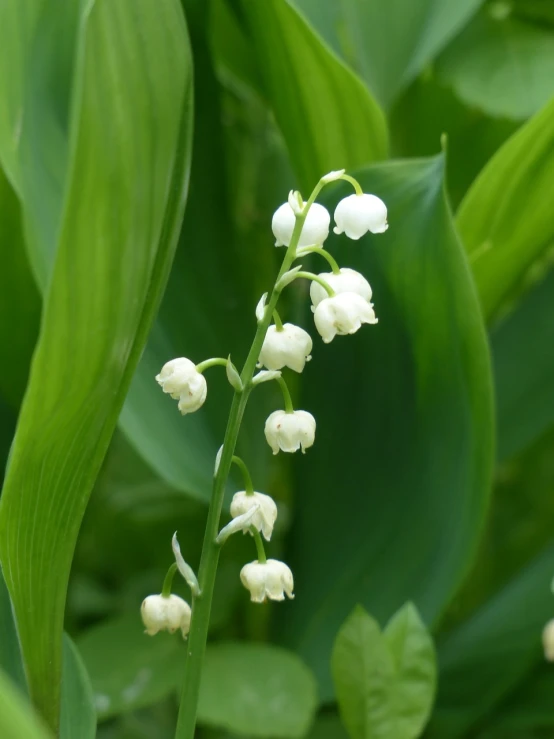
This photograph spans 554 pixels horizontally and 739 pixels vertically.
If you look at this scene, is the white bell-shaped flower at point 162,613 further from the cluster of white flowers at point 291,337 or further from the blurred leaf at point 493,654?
the blurred leaf at point 493,654

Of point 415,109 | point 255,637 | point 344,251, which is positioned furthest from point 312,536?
point 415,109

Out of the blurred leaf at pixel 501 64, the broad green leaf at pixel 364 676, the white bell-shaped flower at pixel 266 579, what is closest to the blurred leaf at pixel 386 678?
the broad green leaf at pixel 364 676

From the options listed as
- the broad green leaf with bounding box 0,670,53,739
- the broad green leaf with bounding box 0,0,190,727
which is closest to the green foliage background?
the broad green leaf with bounding box 0,0,190,727

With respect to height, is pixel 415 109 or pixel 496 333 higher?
pixel 415 109

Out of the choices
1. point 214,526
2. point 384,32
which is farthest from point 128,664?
point 384,32

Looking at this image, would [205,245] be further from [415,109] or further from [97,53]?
[97,53]
